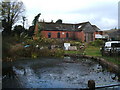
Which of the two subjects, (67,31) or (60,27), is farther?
(60,27)

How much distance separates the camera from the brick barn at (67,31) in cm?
3825

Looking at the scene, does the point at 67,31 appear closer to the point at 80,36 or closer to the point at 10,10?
the point at 80,36

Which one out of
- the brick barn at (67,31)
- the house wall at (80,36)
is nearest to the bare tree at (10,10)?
the brick barn at (67,31)

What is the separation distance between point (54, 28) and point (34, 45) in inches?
762

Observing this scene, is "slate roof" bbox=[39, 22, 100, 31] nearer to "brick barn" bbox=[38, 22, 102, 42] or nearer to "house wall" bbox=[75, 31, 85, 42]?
"brick barn" bbox=[38, 22, 102, 42]

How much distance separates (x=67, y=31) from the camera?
39781 millimetres

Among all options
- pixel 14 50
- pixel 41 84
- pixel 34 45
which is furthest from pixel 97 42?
pixel 41 84

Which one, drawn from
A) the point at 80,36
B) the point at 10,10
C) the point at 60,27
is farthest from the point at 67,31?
the point at 10,10

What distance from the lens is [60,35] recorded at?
39.1m

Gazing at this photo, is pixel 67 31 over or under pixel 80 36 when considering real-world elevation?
over

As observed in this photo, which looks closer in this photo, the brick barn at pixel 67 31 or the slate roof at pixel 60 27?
the brick barn at pixel 67 31

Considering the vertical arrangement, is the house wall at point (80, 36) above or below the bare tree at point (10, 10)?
below

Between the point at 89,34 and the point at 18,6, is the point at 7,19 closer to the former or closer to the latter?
the point at 18,6

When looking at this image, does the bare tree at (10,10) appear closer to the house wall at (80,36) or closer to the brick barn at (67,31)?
the brick barn at (67,31)
